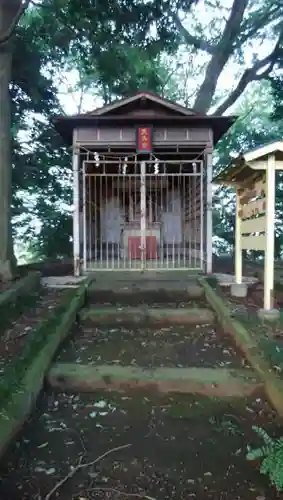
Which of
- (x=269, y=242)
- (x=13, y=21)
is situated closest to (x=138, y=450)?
(x=269, y=242)

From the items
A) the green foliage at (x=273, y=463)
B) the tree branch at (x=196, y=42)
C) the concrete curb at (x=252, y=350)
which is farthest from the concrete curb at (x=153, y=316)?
the tree branch at (x=196, y=42)

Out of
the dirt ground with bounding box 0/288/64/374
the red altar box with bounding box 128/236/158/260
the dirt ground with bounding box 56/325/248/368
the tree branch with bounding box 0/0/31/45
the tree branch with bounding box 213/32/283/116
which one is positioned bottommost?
the dirt ground with bounding box 56/325/248/368

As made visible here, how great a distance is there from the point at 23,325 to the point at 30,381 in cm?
152

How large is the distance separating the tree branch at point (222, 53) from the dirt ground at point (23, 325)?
33.3 feet

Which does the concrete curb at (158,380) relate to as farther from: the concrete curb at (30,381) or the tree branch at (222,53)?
the tree branch at (222,53)

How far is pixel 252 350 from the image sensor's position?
3.41 m

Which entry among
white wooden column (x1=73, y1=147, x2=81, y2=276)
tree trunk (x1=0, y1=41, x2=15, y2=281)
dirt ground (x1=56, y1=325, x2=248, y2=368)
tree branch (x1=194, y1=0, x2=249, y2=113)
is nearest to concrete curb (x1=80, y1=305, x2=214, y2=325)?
dirt ground (x1=56, y1=325, x2=248, y2=368)

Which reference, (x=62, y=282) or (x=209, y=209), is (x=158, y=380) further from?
(x=209, y=209)

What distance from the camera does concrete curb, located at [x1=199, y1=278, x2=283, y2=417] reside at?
273 centimetres

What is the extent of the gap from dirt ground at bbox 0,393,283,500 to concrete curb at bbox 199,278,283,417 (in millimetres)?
135

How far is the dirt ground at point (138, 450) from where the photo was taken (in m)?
2.00

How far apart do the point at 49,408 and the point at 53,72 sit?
10.8 metres

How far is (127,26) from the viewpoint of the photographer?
9125 mm

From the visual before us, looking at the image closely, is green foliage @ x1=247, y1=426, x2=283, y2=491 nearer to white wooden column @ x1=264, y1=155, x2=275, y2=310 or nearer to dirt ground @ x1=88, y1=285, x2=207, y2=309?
white wooden column @ x1=264, y1=155, x2=275, y2=310
